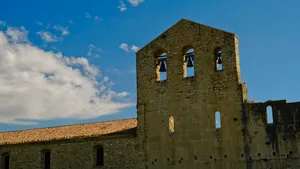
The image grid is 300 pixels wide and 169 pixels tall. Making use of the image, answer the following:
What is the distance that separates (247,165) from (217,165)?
1553 millimetres

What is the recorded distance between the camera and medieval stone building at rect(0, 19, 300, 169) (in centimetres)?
2231

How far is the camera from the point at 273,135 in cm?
2216

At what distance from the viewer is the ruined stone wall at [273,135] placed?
21.8 meters

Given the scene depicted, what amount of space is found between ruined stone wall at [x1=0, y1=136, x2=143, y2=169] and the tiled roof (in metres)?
0.40

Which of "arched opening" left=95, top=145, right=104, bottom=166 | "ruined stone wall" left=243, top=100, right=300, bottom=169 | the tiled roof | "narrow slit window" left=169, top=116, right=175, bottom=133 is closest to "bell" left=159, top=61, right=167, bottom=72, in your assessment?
"narrow slit window" left=169, top=116, right=175, bottom=133

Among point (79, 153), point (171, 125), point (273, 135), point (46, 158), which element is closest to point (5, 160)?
point (46, 158)

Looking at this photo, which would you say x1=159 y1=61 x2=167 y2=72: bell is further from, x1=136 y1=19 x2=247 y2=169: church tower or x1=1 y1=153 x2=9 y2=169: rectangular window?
x1=1 y1=153 x2=9 y2=169: rectangular window

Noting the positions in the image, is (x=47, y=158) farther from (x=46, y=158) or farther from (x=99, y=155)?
(x=99, y=155)

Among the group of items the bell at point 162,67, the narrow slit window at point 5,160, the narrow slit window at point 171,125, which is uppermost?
the bell at point 162,67

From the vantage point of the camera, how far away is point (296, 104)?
2202 cm

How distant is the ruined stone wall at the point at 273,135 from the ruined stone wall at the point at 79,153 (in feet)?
20.8

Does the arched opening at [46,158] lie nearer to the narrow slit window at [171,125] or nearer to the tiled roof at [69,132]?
the tiled roof at [69,132]

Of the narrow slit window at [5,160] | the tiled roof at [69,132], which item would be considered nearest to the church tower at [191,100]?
the tiled roof at [69,132]

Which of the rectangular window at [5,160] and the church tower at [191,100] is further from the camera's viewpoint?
Result: the rectangular window at [5,160]
